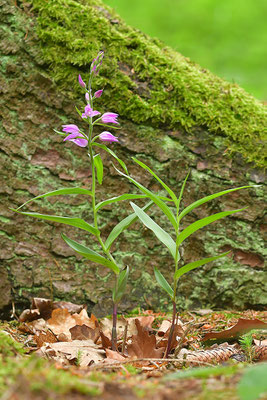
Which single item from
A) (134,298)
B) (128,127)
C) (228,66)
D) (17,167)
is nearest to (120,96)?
(128,127)

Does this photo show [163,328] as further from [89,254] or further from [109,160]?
[109,160]

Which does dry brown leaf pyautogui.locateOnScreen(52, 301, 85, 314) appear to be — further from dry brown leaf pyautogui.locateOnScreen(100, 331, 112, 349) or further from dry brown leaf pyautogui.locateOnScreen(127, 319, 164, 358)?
dry brown leaf pyautogui.locateOnScreen(127, 319, 164, 358)

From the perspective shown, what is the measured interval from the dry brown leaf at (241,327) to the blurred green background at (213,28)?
5871 millimetres

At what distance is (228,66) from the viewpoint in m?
6.89

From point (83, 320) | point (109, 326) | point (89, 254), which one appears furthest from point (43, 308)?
point (89, 254)

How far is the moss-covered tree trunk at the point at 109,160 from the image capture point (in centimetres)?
213

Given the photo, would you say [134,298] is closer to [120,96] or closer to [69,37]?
[120,96]

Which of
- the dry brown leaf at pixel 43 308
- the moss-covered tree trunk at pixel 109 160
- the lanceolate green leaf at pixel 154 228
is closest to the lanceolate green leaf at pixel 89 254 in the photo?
→ the lanceolate green leaf at pixel 154 228

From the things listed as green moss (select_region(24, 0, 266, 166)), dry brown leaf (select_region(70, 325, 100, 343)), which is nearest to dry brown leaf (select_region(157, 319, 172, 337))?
dry brown leaf (select_region(70, 325, 100, 343))

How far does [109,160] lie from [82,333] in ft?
3.47

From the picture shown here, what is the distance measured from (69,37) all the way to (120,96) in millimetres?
456

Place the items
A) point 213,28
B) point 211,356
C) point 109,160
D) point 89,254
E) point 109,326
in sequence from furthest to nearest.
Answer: point 213,28, point 109,160, point 109,326, point 89,254, point 211,356

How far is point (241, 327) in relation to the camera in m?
1.47

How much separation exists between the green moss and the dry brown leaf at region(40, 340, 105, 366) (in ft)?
4.49
